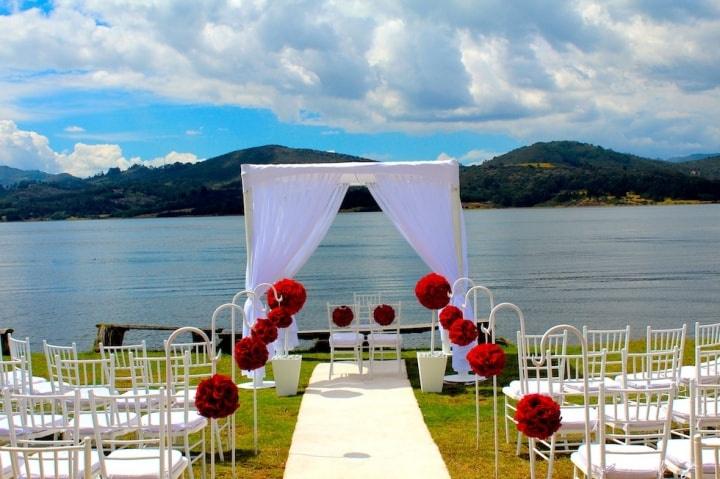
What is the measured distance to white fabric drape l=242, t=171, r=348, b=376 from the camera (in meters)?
12.1

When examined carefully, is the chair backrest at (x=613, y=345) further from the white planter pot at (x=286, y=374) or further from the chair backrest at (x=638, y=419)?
the white planter pot at (x=286, y=374)

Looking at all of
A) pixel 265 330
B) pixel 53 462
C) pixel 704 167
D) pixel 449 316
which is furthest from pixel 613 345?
pixel 704 167

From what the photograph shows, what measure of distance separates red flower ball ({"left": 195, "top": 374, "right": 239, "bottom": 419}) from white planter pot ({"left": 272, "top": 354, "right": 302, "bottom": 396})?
4952mm

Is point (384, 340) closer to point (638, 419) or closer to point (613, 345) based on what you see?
point (613, 345)

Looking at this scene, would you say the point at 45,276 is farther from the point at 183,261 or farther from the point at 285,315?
the point at 285,315

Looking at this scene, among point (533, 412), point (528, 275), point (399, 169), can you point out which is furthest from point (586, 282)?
point (533, 412)

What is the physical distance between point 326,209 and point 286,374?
275 cm

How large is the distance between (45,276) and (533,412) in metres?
49.1

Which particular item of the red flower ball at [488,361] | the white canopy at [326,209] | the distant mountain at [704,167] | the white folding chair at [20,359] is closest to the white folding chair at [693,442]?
the red flower ball at [488,361]

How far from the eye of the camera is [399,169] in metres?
12.1

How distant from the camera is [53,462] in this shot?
17.8 ft

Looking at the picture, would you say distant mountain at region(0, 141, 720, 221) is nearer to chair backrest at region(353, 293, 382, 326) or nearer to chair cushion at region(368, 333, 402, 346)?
chair backrest at region(353, 293, 382, 326)

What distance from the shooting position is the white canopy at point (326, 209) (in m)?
12.1

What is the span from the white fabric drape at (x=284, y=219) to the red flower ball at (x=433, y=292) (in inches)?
89.6
